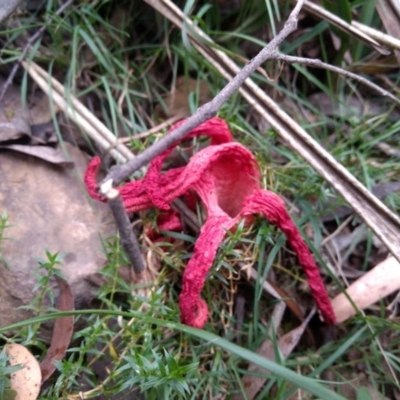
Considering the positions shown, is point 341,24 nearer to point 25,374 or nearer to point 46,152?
point 46,152

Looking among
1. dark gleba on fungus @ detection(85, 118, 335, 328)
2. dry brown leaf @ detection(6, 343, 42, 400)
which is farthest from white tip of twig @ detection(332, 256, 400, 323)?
dry brown leaf @ detection(6, 343, 42, 400)

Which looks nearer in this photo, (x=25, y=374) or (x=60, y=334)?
(x=25, y=374)

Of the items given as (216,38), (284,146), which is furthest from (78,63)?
(284,146)

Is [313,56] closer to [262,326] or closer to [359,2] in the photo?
[359,2]

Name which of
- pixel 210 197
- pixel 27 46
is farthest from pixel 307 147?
pixel 27 46

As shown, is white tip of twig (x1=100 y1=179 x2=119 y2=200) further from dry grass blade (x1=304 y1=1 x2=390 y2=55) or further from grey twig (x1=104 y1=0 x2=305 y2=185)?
dry grass blade (x1=304 y1=1 x2=390 y2=55)

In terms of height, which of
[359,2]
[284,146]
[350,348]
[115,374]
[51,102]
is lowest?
[115,374]
